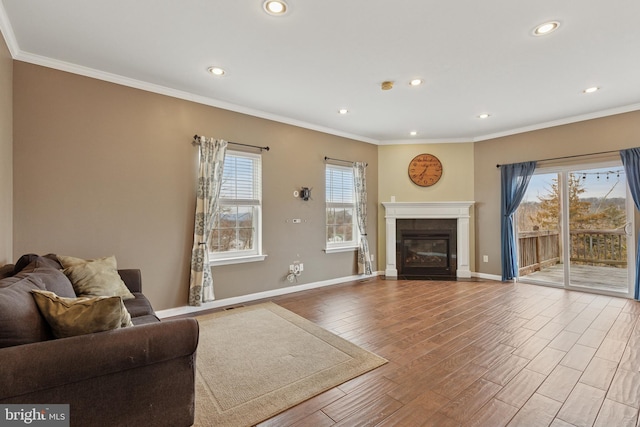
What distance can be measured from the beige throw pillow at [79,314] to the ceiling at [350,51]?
2.05 meters

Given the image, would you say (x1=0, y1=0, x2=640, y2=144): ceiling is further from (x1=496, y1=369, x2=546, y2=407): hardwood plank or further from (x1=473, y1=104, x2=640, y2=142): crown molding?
(x1=496, y1=369, x2=546, y2=407): hardwood plank

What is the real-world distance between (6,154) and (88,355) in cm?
246

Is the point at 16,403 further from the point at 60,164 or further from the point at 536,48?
the point at 536,48

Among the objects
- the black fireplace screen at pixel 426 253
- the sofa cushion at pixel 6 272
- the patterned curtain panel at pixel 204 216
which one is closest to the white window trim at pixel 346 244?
the black fireplace screen at pixel 426 253

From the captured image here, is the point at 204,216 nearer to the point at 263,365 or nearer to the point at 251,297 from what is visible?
the point at 251,297

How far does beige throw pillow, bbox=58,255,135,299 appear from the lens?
2.31m

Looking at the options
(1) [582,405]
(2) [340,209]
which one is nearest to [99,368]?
(1) [582,405]

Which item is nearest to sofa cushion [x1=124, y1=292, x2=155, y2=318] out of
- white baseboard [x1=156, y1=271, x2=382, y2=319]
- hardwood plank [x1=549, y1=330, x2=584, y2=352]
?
white baseboard [x1=156, y1=271, x2=382, y2=319]

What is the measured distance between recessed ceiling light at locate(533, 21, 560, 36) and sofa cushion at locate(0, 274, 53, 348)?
3756mm

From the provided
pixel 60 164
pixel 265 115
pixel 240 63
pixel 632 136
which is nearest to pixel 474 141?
pixel 632 136

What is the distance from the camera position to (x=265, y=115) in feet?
13.8

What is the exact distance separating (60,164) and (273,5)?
2.61 meters

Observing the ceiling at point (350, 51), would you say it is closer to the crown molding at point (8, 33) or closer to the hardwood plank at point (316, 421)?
the crown molding at point (8, 33)

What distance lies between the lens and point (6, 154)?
2479 mm
